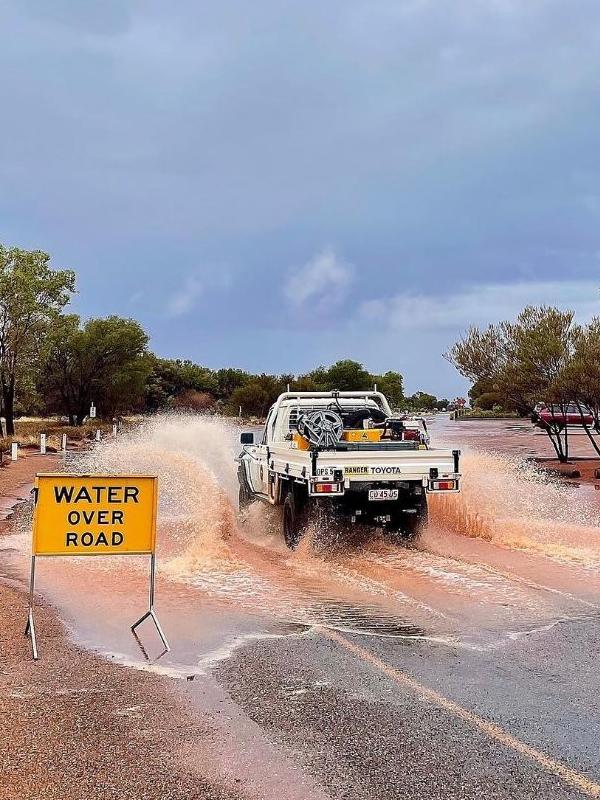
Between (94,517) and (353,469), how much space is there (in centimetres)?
414

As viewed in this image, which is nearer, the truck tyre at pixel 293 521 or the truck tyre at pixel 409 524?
the truck tyre at pixel 293 521

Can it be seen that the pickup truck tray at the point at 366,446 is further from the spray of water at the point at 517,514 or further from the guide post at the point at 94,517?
the guide post at the point at 94,517

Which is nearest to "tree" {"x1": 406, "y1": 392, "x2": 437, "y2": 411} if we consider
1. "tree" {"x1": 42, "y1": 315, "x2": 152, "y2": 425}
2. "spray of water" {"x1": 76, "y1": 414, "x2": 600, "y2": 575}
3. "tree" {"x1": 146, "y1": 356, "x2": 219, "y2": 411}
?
"tree" {"x1": 146, "y1": 356, "x2": 219, "y2": 411}

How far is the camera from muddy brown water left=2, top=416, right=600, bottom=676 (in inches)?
280

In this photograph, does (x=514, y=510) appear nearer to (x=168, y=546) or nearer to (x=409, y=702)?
(x=168, y=546)

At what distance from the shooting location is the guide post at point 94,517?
6.83 meters

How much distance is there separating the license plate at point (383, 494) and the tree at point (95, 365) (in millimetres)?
46738

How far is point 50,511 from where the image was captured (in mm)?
6871

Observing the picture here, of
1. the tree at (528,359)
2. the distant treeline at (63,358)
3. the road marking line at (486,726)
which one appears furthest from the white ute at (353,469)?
the distant treeline at (63,358)

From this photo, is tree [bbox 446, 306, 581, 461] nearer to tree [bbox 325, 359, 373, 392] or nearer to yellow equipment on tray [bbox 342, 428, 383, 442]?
yellow equipment on tray [bbox 342, 428, 383, 442]

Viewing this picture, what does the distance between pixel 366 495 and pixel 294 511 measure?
1140 mm

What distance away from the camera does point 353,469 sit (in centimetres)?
1041

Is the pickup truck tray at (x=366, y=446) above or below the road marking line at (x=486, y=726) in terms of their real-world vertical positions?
above

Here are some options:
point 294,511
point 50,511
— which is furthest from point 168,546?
point 50,511
